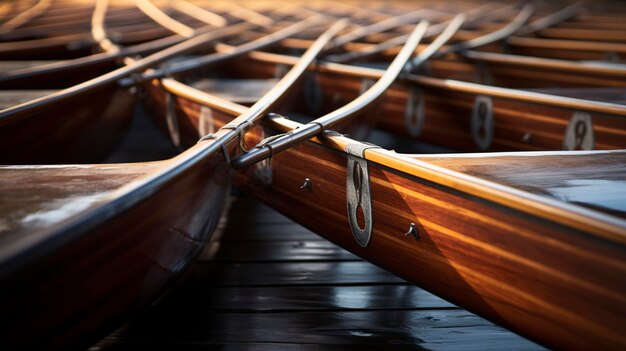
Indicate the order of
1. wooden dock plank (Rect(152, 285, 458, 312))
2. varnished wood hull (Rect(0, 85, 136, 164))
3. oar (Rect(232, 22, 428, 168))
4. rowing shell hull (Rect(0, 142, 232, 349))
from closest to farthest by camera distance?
rowing shell hull (Rect(0, 142, 232, 349)), oar (Rect(232, 22, 428, 168)), wooden dock plank (Rect(152, 285, 458, 312)), varnished wood hull (Rect(0, 85, 136, 164))

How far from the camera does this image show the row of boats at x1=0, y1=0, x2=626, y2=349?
0.75 m

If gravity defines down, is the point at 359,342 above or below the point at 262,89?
below

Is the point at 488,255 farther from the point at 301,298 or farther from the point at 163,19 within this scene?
the point at 163,19

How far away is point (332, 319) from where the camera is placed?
1.12m

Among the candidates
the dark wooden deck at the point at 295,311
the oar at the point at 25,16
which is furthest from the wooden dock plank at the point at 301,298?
the oar at the point at 25,16

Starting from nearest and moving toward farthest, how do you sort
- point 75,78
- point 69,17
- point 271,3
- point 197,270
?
1. point 197,270
2. point 75,78
3. point 69,17
4. point 271,3

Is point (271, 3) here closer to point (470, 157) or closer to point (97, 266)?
point (470, 157)

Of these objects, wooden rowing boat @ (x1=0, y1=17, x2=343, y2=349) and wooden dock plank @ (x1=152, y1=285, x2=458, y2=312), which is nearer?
wooden rowing boat @ (x1=0, y1=17, x2=343, y2=349)

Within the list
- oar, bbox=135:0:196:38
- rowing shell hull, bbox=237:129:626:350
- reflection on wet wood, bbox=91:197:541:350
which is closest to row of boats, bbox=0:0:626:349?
rowing shell hull, bbox=237:129:626:350

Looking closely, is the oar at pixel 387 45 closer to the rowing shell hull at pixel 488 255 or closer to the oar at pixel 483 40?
the oar at pixel 483 40

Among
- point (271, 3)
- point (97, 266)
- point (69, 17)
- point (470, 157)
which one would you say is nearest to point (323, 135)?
point (470, 157)

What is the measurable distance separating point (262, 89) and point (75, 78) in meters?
0.62

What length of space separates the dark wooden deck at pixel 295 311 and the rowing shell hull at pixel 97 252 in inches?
5.1

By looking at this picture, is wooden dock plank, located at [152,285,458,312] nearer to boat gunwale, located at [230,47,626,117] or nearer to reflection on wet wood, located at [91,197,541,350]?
reflection on wet wood, located at [91,197,541,350]
